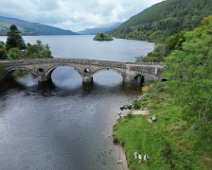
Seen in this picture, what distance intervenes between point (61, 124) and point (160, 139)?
68.8 feet

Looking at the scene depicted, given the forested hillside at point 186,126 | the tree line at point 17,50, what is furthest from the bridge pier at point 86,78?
the forested hillside at point 186,126

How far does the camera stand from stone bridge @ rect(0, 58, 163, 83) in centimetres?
8088

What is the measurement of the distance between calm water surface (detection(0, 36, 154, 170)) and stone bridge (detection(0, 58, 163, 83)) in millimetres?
3388

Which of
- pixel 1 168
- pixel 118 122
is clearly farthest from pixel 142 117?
pixel 1 168

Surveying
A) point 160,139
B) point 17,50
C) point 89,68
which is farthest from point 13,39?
point 160,139

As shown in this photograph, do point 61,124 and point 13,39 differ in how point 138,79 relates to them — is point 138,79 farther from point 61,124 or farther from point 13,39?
point 13,39

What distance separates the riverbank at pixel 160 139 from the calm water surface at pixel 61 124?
2.28m

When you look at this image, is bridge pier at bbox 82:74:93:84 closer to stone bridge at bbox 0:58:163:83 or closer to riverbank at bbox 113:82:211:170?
stone bridge at bbox 0:58:163:83

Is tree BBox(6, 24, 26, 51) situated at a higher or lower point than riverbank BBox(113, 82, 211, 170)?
higher

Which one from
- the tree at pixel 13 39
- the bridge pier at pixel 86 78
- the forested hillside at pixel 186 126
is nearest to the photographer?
the forested hillside at pixel 186 126

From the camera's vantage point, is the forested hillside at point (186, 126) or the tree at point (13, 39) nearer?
the forested hillside at point (186, 126)

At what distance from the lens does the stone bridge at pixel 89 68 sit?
8088 cm

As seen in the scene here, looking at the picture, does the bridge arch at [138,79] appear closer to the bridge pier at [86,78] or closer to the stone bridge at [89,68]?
the stone bridge at [89,68]

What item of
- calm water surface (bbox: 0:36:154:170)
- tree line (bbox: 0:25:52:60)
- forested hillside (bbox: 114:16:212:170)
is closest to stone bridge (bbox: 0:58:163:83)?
calm water surface (bbox: 0:36:154:170)
